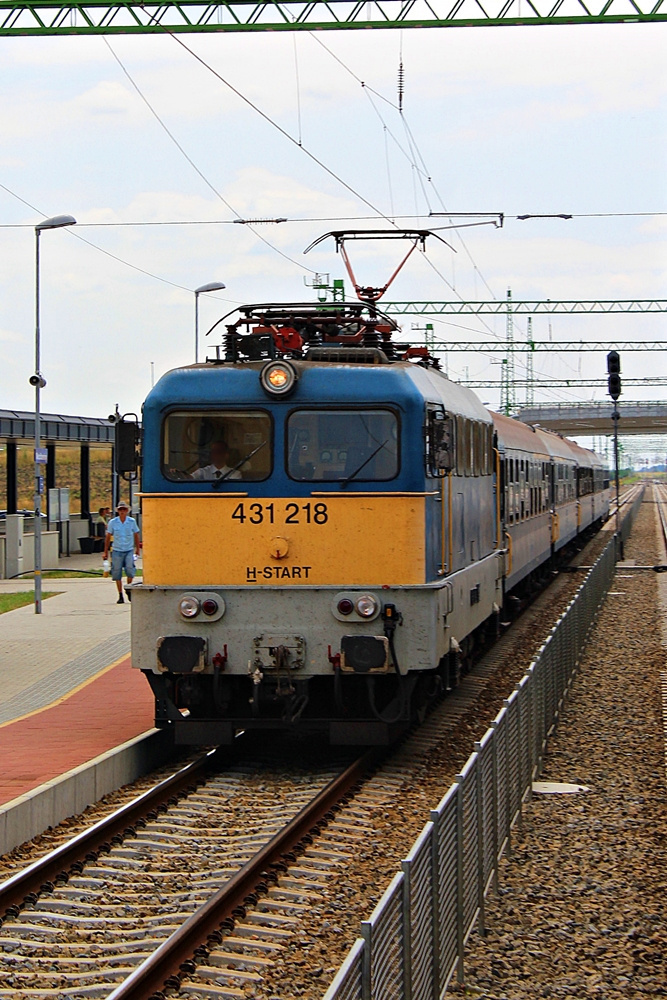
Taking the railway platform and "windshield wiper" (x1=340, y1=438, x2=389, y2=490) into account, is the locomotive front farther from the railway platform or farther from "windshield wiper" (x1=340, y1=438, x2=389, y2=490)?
the railway platform

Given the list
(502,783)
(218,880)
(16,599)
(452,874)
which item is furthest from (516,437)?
(452,874)

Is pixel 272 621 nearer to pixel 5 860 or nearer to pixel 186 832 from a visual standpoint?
pixel 186 832

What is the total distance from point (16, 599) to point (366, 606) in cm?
1566

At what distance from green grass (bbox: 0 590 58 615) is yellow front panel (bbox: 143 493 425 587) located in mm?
12671

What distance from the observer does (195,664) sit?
1112 cm

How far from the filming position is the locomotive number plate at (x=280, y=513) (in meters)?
11.2

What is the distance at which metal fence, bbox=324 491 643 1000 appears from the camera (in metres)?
5.34

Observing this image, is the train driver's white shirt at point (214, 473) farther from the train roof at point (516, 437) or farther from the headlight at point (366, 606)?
the train roof at point (516, 437)

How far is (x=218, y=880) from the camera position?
8.41 meters

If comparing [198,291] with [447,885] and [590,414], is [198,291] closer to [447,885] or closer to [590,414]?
[447,885]

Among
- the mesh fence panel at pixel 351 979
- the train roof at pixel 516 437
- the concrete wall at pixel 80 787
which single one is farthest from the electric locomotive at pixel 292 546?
the train roof at pixel 516 437

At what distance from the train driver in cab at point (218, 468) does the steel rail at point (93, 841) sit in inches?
92.6

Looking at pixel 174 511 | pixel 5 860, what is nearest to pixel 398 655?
pixel 174 511

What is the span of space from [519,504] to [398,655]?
995cm
